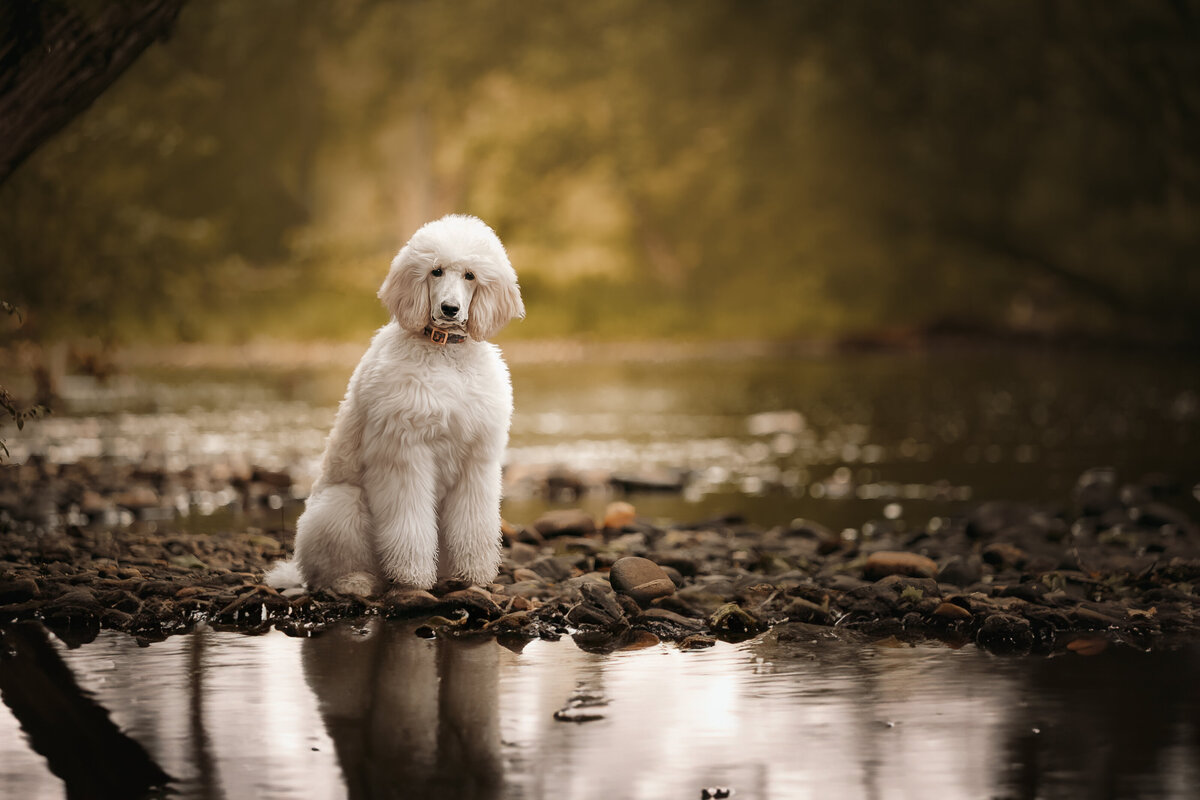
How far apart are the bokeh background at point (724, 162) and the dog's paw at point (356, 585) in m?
33.4

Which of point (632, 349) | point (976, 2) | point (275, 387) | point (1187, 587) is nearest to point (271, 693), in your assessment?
point (1187, 587)

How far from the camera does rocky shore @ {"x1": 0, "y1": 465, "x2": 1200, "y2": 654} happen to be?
22.2 ft

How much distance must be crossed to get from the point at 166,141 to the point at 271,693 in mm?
13847

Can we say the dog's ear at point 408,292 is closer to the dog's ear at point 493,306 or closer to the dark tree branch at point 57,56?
the dog's ear at point 493,306

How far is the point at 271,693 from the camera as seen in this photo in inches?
218

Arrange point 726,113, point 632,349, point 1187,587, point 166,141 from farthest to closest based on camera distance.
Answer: point 726,113, point 632,349, point 166,141, point 1187,587

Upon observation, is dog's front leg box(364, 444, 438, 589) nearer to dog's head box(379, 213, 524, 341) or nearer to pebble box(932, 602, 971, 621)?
dog's head box(379, 213, 524, 341)

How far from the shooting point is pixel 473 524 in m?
7.08

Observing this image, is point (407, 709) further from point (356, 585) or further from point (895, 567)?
point (895, 567)

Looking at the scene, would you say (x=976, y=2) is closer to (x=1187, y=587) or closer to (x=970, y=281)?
(x=970, y=281)

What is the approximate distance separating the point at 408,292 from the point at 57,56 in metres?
2.41

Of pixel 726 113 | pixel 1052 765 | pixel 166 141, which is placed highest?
pixel 726 113

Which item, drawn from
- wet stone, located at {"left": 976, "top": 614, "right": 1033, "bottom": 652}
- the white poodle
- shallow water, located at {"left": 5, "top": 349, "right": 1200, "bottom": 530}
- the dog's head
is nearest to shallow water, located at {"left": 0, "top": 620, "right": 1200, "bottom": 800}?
wet stone, located at {"left": 976, "top": 614, "right": 1033, "bottom": 652}

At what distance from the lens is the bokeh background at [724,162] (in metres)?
42.3
